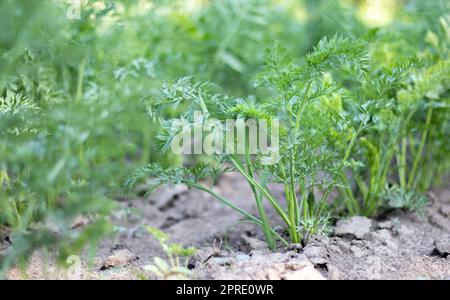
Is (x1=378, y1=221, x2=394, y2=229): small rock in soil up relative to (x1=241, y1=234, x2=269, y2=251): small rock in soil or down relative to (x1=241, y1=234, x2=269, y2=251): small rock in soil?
up

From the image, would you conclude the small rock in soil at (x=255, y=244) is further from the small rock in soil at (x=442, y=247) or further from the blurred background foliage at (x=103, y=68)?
the small rock in soil at (x=442, y=247)

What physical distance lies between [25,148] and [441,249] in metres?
1.49

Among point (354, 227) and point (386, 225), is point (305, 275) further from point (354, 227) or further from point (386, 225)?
point (386, 225)

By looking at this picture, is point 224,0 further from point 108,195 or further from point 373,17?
point 108,195

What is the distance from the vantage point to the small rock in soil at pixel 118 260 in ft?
7.06

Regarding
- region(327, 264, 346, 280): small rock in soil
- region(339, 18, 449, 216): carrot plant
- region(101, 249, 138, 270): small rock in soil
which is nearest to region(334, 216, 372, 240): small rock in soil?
region(339, 18, 449, 216): carrot plant

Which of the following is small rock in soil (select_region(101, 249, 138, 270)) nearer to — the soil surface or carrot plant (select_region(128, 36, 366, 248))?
the soil surface

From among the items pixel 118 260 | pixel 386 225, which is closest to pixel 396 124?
pixel 386 225

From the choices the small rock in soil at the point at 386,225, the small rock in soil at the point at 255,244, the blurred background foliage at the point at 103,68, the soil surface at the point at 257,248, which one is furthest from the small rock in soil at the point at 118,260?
the small rock in soil at the point at 386,225

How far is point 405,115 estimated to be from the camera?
2676 millimetres

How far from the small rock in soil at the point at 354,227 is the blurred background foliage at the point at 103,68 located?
0.66 meters

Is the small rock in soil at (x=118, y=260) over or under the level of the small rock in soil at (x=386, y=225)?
under

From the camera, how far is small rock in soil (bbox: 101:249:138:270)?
2.15m

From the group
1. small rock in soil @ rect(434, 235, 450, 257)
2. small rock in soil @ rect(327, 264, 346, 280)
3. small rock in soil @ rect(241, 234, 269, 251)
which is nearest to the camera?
small rock in soil @ rect(327, 264, 346, 280)
